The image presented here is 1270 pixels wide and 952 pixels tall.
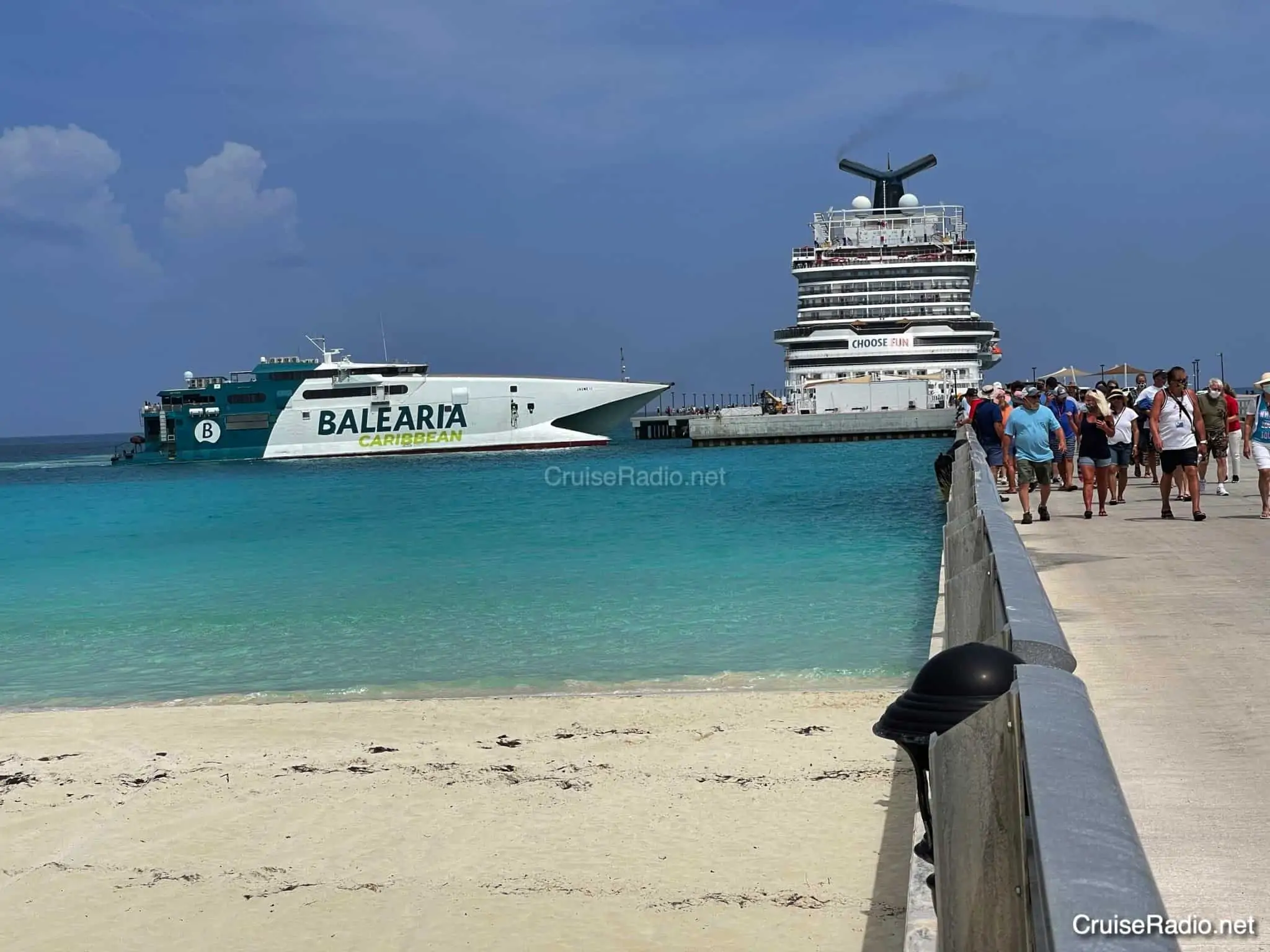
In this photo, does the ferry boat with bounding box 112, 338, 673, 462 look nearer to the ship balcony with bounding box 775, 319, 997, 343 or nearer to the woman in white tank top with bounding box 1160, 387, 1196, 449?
the ship balcony with bounding box 775, 319, 997, 343

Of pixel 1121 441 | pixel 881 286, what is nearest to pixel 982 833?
pixel 1121 441

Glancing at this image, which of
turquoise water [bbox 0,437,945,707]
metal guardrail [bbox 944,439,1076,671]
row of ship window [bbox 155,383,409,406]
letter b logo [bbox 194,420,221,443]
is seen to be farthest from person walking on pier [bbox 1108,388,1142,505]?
letter b logo [bbox 194,420,221,443]

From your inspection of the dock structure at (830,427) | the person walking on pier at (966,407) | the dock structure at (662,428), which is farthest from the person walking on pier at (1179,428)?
the dock structure at (662,428)

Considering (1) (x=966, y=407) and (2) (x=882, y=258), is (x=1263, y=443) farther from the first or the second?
(2) (x=882, y=258)

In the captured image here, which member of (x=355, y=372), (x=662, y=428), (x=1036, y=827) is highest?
(x=355, y=372)

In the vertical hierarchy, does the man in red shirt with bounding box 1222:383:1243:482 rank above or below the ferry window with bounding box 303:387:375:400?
below

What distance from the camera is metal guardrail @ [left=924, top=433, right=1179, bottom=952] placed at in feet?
5.28

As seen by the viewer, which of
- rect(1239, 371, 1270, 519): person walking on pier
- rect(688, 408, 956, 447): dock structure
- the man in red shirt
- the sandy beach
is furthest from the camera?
rect(688, 408, 956, 447): dock structure

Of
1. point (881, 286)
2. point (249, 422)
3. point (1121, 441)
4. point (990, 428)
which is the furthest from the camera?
point (249, 422)

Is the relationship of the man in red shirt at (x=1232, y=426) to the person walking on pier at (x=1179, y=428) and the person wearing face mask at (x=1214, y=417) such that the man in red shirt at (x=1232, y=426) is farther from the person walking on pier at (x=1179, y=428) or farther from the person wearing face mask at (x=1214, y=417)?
the person walking on pier at (x=1179, y=428)

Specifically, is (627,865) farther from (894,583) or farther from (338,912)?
(894,583)

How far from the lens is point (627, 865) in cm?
534

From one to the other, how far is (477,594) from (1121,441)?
799 centimetres

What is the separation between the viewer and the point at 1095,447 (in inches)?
535
